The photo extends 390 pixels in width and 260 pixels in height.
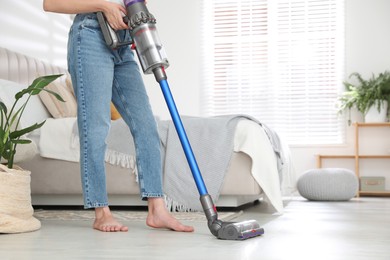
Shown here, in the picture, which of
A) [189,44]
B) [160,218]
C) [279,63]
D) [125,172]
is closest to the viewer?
[160,218]

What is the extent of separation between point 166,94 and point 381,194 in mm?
4076

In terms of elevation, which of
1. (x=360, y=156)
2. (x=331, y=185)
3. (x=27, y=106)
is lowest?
(x=331, y=185)

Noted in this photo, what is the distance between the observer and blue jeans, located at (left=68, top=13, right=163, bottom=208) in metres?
2.40

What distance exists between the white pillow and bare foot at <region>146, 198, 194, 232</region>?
1.52 meters

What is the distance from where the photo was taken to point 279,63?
253 inches

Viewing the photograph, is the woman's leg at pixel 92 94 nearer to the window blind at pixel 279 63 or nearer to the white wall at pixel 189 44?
the white wall at pixel 189 44

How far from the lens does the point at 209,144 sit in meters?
3.54

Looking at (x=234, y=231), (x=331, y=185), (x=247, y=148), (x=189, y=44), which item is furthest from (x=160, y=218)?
(x=189, y=44)

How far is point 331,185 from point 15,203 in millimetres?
2868

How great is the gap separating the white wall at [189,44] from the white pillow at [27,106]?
0.77 m

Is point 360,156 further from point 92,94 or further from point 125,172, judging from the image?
point 92,94

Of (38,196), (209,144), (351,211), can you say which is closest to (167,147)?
(209,144)

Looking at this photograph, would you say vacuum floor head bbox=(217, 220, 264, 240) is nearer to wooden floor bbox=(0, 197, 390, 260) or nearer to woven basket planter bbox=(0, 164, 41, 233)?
wooden floor bbox=(0, 197, 390, 260)

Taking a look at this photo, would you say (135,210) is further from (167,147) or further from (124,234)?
(124,234)
